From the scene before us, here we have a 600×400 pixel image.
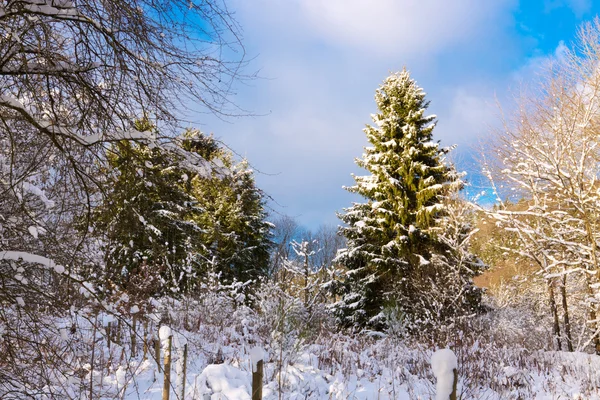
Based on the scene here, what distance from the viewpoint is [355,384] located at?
5.86m

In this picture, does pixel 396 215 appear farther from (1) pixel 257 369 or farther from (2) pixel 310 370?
(1) pixel 257 369

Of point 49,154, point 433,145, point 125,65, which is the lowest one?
point 49,154

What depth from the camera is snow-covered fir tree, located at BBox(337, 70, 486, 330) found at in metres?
12.4

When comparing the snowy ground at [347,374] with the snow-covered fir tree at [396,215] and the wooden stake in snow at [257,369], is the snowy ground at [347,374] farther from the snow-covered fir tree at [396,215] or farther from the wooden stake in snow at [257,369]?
the snow-covered fir tree at [396,215]

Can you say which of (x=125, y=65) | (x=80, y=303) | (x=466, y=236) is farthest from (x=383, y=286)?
(x=125, y=65)

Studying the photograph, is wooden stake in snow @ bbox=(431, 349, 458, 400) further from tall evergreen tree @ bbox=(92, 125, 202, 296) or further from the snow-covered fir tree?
the snow-covered fir tree

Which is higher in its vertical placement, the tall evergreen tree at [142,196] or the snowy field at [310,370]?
the tall evergreen tree at [142,196]

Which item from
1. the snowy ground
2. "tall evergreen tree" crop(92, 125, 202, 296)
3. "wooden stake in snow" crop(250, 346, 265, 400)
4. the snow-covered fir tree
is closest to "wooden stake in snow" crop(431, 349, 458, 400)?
"wooden stake in snow" crop(250, 346, 265, 400)

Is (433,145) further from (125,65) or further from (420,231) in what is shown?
(125,65)

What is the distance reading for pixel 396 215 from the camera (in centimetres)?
1309

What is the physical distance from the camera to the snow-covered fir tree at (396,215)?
40.6 feet

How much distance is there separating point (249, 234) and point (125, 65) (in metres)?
18.1

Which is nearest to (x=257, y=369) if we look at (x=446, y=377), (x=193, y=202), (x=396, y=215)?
(x=446, y=377)

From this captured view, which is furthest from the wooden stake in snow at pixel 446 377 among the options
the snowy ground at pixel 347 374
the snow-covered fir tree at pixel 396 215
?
the snow-covered fir tree at pixel 396 215
